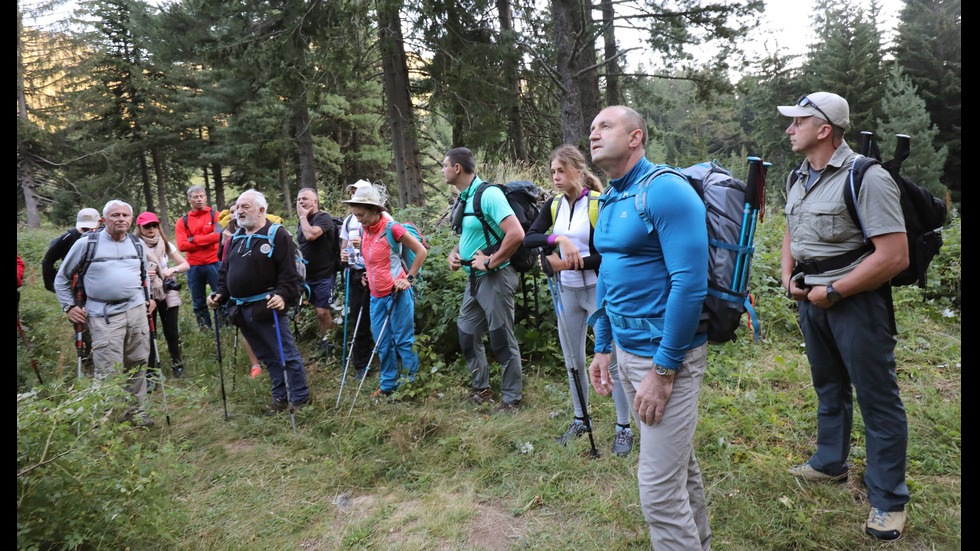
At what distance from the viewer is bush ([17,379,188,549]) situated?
107 inches

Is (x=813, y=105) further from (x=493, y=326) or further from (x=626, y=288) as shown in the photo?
(x=493, y=326)

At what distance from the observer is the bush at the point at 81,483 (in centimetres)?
271

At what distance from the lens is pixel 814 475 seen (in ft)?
11.2

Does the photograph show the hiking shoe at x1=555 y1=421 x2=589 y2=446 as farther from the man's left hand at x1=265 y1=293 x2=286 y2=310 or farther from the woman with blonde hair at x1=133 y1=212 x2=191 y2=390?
the woman with blonde hair at x1=133 y1=212 x2=191 y2=390

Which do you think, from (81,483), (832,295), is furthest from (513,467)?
(81,483)

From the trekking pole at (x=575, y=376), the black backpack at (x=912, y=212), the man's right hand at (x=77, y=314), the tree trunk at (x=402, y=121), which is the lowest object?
the trekking pole at (x=575, y=376)

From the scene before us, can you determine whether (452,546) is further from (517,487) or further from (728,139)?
(728,139)

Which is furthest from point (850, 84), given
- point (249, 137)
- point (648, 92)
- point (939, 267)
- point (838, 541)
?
point (838, 541)

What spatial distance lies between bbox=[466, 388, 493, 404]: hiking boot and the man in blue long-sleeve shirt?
2.99 m

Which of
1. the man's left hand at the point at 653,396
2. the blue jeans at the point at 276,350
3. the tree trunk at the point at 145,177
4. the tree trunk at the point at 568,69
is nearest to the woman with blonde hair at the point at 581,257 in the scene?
the man's left hand at the point at 653,396

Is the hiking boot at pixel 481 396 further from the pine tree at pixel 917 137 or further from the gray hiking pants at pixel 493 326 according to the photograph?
the pine tree at pixel 917 137

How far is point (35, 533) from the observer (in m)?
2.71

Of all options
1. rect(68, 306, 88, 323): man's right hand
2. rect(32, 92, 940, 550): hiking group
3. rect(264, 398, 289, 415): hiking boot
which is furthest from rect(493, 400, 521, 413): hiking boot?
rect(68, 306, 88, 323): man's right hand

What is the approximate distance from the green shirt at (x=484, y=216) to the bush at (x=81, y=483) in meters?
2.91
